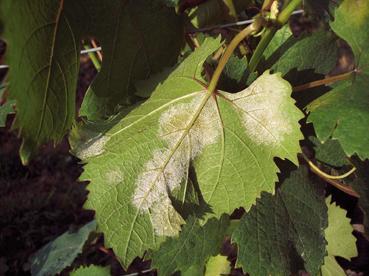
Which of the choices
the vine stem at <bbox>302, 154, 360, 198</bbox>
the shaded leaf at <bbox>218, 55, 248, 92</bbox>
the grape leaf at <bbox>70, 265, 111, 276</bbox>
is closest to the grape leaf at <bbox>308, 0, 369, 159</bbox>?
the shaded leaf at <bbox>218, 55, 248, 92</bbox>

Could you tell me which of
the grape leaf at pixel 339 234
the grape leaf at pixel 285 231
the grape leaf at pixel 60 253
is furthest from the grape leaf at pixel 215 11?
the grape leaf at pixel 60 253

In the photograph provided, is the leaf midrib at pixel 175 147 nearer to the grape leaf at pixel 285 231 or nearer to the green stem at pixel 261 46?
the green stem at pixel 261 46

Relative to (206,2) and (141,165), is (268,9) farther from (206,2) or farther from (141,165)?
(141,165)

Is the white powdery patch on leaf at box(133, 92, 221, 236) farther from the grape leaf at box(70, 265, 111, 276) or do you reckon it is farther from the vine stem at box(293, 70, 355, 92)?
the grape leaf at box(70, 265, 111, 276)

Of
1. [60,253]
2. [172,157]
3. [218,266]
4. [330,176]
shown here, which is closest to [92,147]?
[172,157]

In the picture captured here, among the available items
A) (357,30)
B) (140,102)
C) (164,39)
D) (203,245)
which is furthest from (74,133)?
(357,30)

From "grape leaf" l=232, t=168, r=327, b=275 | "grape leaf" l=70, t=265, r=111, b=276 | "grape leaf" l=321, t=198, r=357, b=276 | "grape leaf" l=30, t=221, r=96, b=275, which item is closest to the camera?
"grape leaf" l=232, t=168, r=327, b=275
